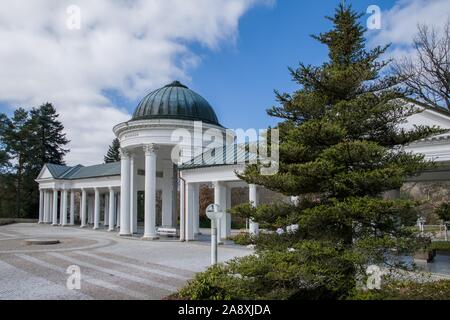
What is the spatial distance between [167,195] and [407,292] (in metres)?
25.5

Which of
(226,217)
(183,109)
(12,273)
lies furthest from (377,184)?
(183,109)

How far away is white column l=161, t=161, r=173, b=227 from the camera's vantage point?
31.4 m

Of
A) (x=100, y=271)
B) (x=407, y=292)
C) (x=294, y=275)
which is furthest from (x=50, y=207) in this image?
(x=407, y=292)

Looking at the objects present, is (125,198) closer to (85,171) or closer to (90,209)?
(85,171)

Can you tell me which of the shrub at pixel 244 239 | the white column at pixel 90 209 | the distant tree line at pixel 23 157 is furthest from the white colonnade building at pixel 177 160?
the distant tree line at pixel 23 157

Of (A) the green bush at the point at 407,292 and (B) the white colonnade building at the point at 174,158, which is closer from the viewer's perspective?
(A) the green bush at the point at 407,292

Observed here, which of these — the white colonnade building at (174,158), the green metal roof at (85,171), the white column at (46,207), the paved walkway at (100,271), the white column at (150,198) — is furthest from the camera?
the white column at (46,207)

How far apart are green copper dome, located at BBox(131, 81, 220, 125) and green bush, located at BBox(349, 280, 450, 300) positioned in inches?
809

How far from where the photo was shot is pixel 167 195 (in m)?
32.0

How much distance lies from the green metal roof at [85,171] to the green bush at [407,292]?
3076cm

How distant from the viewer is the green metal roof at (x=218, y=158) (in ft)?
70.9

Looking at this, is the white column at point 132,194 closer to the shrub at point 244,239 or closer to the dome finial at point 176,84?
the dome finial at point 176,84

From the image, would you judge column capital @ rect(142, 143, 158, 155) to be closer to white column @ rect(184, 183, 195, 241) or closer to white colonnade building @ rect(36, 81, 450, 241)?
white colonnade building @ rect(36, 81, 450, 241)

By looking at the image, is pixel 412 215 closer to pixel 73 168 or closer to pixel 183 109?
pixel 183 109
